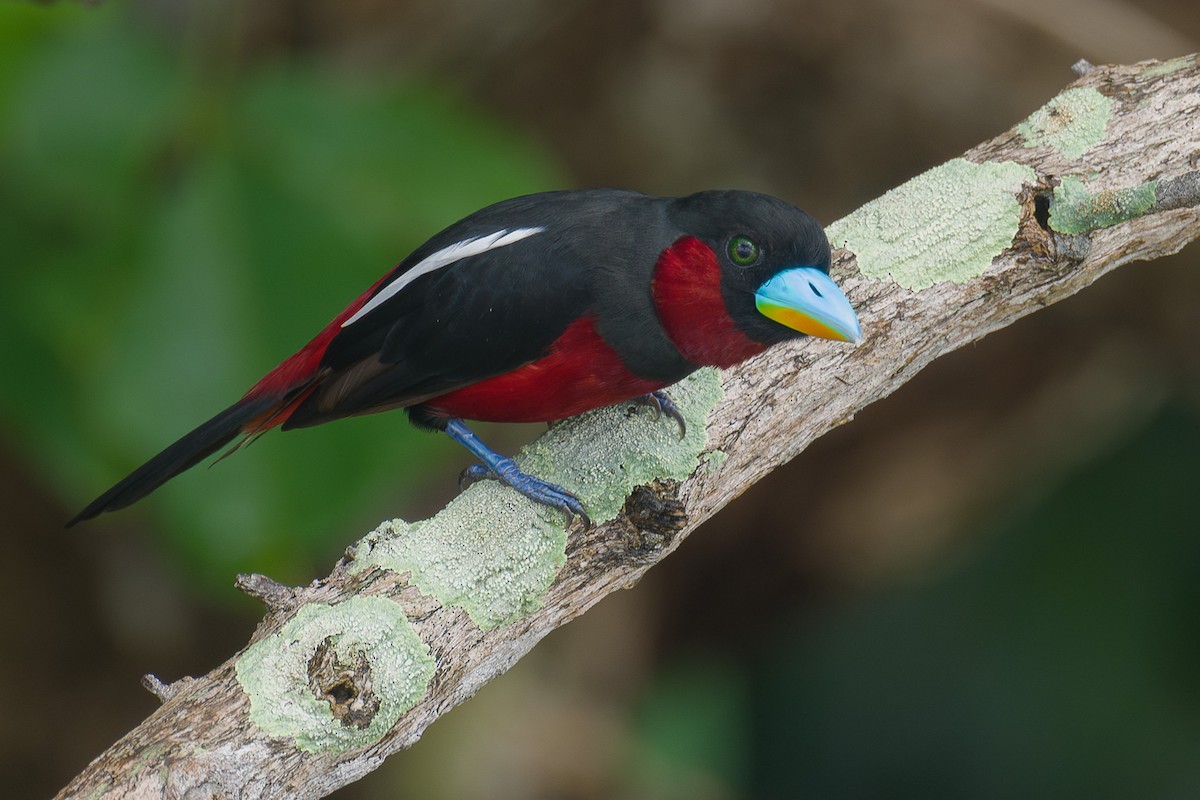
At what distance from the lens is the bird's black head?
A: 1.98m

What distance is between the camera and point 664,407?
7.45ft

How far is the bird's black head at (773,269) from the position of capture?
1977mm

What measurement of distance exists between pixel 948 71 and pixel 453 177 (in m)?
1.91

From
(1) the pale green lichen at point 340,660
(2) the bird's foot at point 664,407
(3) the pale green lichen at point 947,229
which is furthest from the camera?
(3) the pale green lichen at point 947,229

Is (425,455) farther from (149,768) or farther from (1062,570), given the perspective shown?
(1062,570)

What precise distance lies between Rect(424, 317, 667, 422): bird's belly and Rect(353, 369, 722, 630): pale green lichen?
0.28ft

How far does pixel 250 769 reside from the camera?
175 centimetres

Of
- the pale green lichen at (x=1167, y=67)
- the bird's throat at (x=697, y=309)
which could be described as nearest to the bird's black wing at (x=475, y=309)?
the bird's throat at (x=697, y=309)

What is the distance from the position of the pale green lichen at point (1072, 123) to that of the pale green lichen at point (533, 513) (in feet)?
2.60

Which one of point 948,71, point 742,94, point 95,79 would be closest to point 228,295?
point 95,79

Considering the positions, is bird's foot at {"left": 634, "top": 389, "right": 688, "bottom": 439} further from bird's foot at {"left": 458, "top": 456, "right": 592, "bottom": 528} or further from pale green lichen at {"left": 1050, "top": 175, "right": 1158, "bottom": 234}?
pale green lichen at {"left": 1050, "top": 175, "right": 1158, "bottom": 234}

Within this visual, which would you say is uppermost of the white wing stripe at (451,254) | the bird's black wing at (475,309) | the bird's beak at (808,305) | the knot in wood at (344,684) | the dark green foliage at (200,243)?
the dark green foliage at (200,243)

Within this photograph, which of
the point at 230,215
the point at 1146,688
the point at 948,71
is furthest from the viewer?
the point at 948,71

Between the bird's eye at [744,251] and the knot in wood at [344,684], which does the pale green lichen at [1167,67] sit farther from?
the knot in wood at [344,684]
